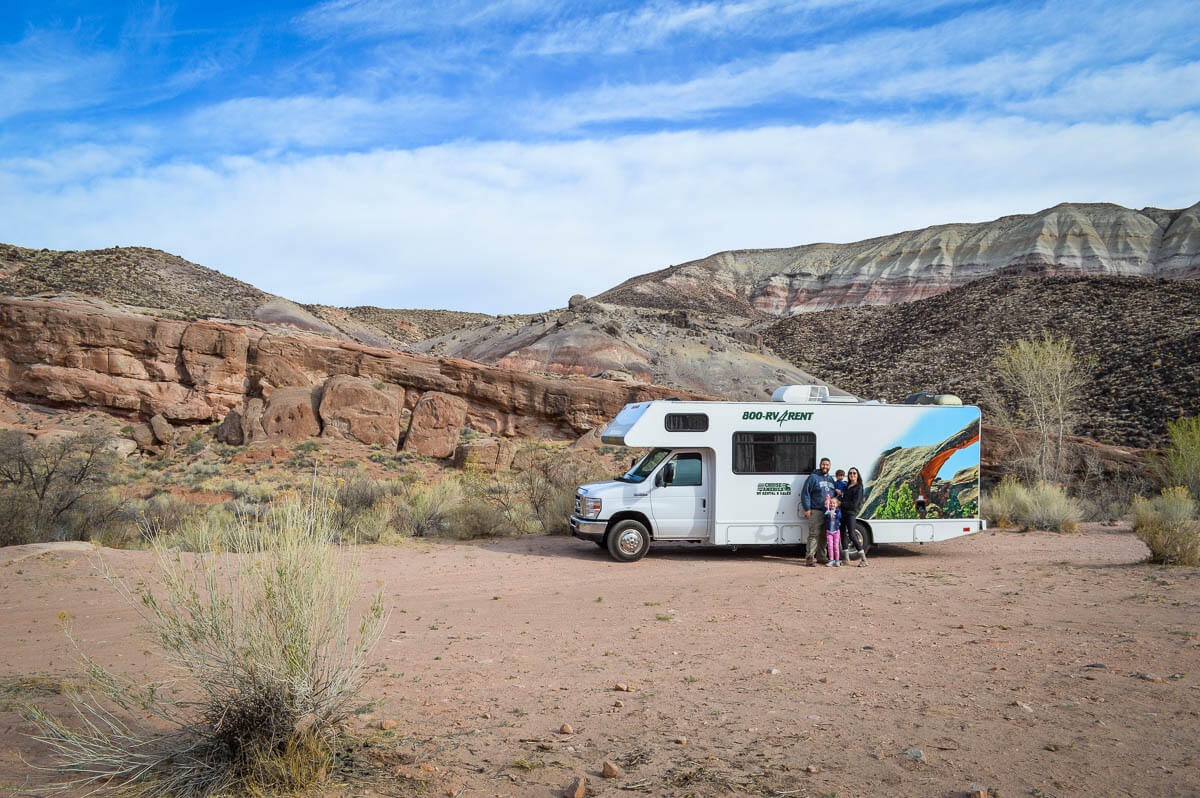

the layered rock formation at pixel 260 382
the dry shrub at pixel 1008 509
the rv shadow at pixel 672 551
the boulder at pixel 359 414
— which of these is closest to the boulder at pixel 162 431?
the layered rock formation at pixel 260 382

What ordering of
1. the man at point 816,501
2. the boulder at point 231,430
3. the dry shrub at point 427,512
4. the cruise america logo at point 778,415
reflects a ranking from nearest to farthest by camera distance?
the man at point 816,501 < the cruise america logo at point 778,415 < the dry shrub at point 427,512 < the boulder at point 231,430

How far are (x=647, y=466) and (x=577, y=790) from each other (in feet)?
31.7

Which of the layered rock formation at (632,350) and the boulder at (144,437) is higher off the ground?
the layered rock formation at (632,350)

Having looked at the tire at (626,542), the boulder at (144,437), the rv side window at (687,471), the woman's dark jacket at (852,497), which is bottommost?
the tire at (626,542)

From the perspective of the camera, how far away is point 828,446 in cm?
1328

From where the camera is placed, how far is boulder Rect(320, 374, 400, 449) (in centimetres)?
3027

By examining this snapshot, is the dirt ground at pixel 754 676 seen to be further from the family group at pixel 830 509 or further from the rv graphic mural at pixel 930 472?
the rv graphic mural at pixel 930 472

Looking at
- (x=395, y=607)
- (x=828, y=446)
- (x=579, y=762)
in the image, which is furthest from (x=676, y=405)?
(x=579, y=762)

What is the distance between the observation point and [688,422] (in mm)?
13102

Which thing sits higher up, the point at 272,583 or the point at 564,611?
the point at 272,583

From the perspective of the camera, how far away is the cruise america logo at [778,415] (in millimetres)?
13203

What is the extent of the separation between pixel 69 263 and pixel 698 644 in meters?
54.4

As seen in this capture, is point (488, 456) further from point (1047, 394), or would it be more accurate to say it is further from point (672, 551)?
point (1047, 394)

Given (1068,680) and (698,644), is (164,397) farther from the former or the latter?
(1068,680)
